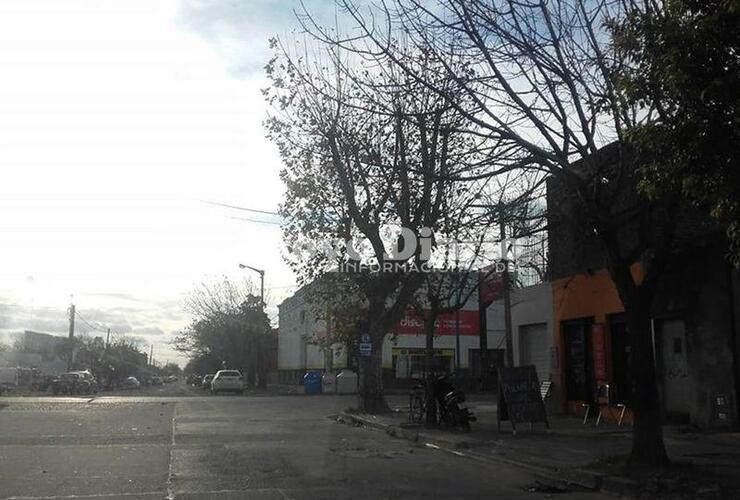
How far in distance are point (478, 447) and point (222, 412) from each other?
504 inches

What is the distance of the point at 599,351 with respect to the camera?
60.1ft

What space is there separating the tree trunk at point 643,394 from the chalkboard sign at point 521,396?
508cm

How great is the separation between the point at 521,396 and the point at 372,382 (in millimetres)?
8312

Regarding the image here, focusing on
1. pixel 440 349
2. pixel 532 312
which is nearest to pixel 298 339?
pixel 440 349

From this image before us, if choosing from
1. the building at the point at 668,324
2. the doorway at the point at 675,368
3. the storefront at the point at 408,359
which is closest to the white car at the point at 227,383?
the storefront at the point at 408,359

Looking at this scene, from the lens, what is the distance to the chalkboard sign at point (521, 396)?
1602 cm

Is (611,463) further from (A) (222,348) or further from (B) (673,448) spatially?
(A) (222,348)

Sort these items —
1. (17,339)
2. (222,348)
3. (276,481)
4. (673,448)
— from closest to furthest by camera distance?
(276,481), (673,448), (222,348), (17,339)

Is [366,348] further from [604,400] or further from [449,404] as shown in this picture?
[604,400]

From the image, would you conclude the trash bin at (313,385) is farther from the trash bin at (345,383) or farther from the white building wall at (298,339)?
the white building wall at (298,339)

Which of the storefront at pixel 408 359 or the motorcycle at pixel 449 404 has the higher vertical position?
the storefront at pixel 408 359

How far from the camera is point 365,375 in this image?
2397cm

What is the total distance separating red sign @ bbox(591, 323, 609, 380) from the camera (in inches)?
716

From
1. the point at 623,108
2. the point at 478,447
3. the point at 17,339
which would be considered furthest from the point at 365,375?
the point at 17,339
